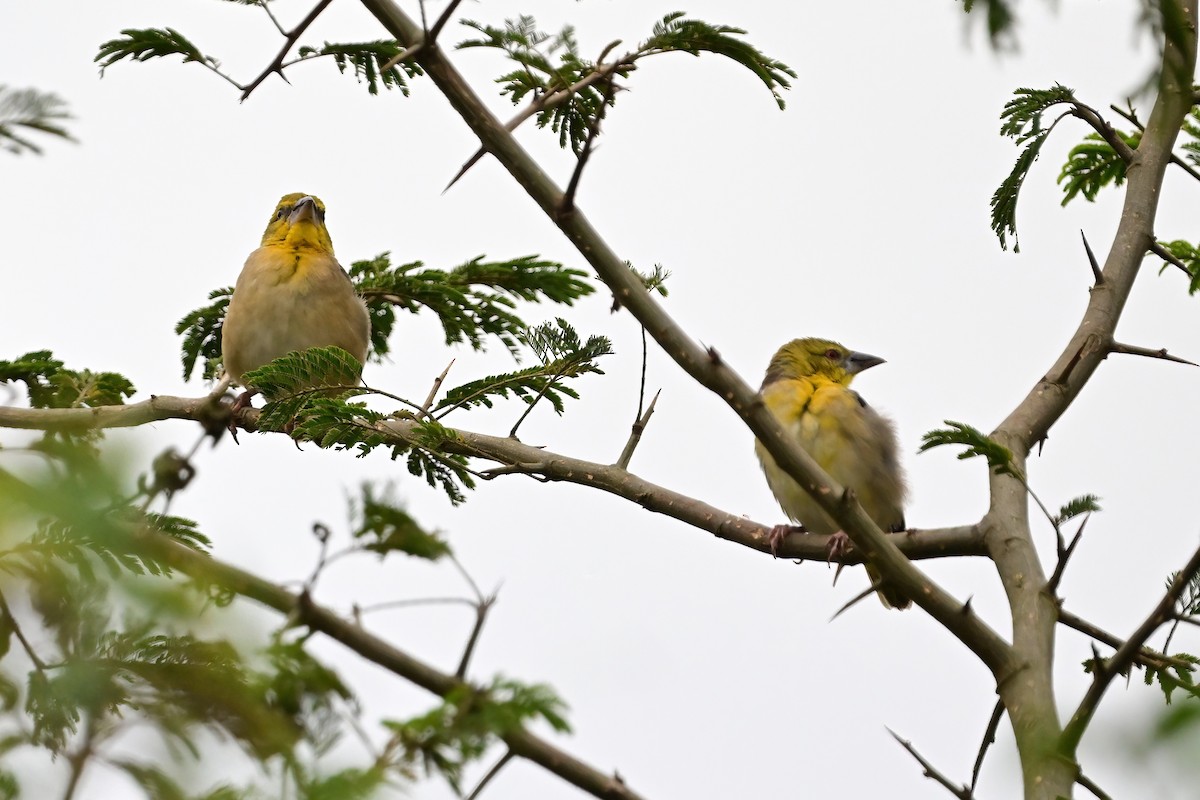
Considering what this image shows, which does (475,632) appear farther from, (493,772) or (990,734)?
(990,734)

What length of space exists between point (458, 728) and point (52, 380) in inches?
146

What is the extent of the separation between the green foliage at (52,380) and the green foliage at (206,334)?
171 cm

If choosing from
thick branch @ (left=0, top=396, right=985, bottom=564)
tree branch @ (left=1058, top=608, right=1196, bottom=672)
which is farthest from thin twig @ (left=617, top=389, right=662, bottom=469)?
tree branch @ (left=1058, top=608, right=1196, bottom=672)

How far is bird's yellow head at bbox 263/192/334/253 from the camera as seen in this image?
811cm

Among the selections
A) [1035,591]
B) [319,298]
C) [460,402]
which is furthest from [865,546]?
[319,298]

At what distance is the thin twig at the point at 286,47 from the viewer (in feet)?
10.7

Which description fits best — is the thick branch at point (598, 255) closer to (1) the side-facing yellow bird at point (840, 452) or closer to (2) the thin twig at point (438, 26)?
(2) the thin twig at point (438, 26)

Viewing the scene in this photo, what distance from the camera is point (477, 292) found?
601 cm

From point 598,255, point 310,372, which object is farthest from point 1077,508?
point 310,372

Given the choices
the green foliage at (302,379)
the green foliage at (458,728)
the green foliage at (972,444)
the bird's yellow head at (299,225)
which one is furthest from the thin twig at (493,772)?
the bird's yellow head at (299,225)

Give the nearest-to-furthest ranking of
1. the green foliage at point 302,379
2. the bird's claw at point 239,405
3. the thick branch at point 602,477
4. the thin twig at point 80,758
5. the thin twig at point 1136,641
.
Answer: the thin twig at point 80,758 < the thin twig at point 1136,641 < the thick branch at point 602,477 < the green foliage at point 302,379 < the bird's claw at point 239,405

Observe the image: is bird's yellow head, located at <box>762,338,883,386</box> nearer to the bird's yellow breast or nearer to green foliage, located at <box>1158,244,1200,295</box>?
the bird's yellow breast

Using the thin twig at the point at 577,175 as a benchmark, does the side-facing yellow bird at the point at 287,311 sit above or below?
above

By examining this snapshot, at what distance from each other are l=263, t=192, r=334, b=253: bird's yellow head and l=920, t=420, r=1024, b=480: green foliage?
5.42m
